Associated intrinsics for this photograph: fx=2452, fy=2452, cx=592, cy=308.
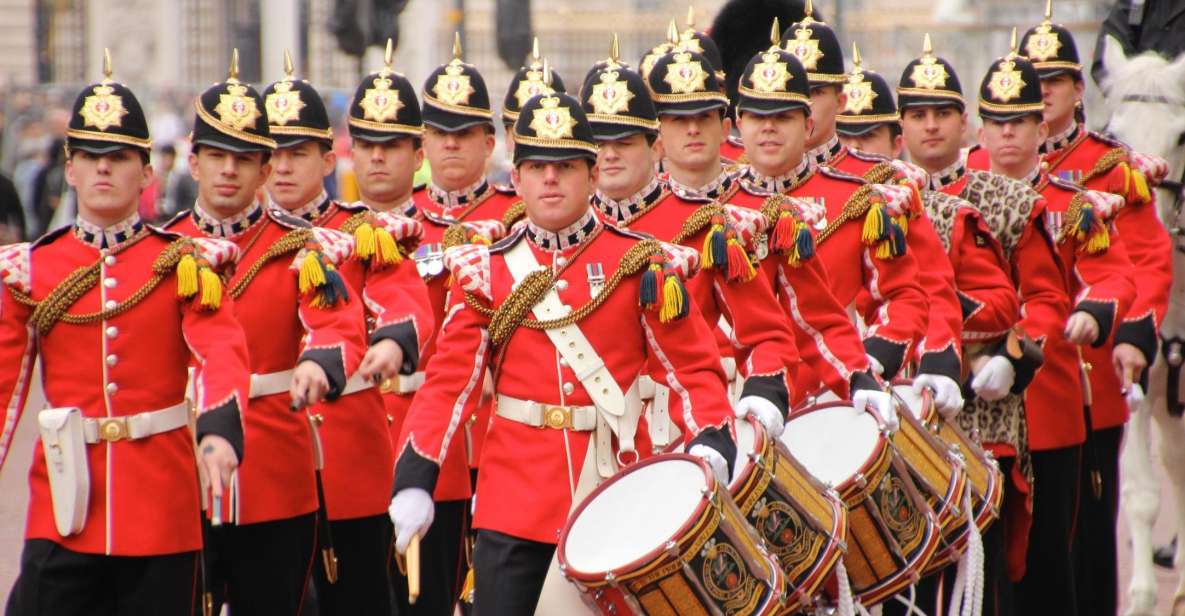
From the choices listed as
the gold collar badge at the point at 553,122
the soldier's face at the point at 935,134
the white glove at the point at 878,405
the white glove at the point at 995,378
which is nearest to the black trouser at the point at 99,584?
the gold collar badge at the point at 553,122

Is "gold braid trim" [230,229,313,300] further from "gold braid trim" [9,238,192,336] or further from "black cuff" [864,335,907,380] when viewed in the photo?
"black cuff" [864,335,907,380]

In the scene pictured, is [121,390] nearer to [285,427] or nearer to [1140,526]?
[285,427]

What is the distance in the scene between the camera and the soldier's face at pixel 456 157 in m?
9.16

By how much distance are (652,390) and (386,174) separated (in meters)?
2.21

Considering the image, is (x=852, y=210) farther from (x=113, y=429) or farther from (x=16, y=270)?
(x=16, y=270)

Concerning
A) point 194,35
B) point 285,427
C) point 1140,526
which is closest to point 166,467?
point 285,427

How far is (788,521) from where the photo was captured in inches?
259

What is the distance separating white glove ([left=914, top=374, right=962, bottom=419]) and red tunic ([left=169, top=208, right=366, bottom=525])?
1.84 meters

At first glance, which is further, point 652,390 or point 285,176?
point 285,176

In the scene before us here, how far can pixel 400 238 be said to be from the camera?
25.9ft

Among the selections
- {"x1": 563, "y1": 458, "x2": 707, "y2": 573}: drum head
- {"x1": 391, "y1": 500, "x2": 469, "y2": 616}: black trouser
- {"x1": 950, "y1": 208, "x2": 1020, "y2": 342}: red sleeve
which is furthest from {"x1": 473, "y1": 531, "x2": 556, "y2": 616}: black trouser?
{"x1": 950, "y1": 208, "x2": 1020, "y2": 342}: red sleeve

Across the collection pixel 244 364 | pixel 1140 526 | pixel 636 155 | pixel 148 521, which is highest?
pixel 636 155

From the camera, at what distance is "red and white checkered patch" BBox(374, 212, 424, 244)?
7887 millimetres

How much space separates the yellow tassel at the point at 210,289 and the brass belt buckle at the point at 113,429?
1.31 ft
